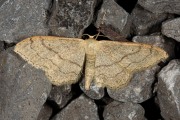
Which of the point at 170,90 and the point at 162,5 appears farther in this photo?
the point at 162,5

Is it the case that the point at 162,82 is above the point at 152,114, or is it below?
above

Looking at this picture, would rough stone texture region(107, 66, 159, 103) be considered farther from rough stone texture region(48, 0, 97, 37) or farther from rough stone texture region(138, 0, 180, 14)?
rough stone texture region(48, 0, 97, 37)

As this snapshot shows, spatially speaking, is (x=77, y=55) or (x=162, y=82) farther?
(x=77, y=55)

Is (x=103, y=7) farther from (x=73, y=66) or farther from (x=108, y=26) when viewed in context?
(x=73, y=66)

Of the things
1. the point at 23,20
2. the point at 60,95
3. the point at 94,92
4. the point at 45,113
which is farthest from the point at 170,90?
the point at 23,20

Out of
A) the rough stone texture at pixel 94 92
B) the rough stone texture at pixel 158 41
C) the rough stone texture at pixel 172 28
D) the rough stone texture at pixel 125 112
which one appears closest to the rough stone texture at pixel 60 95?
the rough stone texture at pixel 94 92

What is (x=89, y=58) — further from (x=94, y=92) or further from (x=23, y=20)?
(x=23, y=20)

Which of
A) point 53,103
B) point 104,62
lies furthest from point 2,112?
point 104,62
